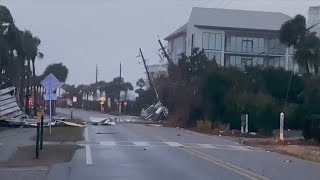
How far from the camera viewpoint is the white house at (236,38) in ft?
321

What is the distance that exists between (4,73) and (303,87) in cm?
2847

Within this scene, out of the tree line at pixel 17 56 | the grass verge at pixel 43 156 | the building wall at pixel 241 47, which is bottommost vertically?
the grass verge at pixel 43 156

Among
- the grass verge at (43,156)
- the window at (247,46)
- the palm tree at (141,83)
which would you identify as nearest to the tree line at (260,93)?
the grass verge at (43,156)

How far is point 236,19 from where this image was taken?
331ft

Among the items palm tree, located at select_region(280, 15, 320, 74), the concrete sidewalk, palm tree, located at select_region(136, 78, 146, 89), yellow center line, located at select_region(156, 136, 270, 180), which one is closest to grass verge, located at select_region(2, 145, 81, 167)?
the concrete sidewalk

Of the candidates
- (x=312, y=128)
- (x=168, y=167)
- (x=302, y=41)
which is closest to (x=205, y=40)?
(x=302, y=41)

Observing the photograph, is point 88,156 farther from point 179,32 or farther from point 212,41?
point 179,32

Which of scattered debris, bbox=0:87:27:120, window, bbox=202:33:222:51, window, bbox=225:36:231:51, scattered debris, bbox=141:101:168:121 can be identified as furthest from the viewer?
window, bbox=225:36:231:51

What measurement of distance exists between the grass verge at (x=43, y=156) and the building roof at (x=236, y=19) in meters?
67.3

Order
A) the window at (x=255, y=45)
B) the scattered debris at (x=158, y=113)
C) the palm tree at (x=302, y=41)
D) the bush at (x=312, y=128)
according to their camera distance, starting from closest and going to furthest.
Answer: the bush at (x=312, y=128) → the palm tree at (x=302, y=41) → the scattered debris at (x=158, y=113) → the window at (x=255, y=45)

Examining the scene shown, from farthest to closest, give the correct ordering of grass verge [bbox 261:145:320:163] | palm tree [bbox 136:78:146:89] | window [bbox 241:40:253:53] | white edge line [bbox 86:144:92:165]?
palm tree [bbox 136:78:146:89]
window [bbox 241:40:253:53]
grass verge [bbox 261:145:320:163]
white edge line [bbox 86:144:92:165]

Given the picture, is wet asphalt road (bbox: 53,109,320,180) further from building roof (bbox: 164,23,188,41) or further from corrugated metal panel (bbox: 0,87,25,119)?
building roof (bbox: 164,23,188,41)

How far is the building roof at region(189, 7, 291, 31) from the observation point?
323 ft

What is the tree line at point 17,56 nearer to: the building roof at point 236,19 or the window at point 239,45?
the building roof at point 236,19
